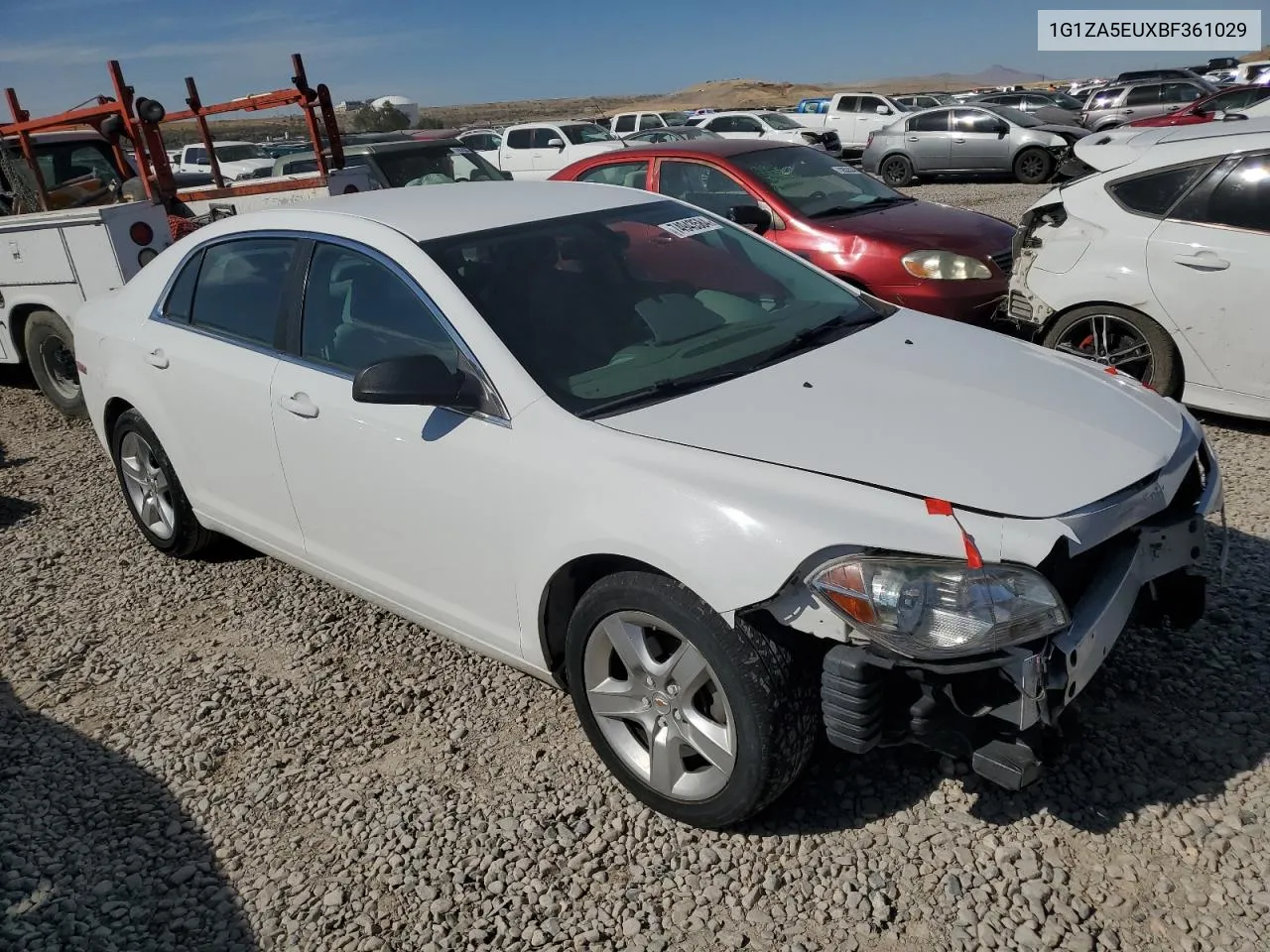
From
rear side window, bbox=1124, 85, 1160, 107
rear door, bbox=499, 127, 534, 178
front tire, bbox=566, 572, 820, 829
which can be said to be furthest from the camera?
rear side window, bbox=1124, 85, 1160, 107

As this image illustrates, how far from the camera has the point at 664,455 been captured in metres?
2.56

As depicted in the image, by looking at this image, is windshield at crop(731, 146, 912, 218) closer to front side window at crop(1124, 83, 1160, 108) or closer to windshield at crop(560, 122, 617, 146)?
windshield at crop(560, 122, 617, 146)

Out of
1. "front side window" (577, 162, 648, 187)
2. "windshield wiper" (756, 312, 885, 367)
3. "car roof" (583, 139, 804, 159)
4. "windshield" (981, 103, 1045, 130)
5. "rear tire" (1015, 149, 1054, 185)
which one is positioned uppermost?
"car roof" (583, 139, 804, 159)

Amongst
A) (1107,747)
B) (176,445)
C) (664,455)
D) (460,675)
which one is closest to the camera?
(664,455)

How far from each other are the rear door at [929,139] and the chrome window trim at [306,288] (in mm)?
17195

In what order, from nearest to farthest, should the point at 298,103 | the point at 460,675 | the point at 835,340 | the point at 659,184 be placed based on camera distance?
the point at 835,340 < the point at 460,675 < the point at 659,184 < the point at 298,103

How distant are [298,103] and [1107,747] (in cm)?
812

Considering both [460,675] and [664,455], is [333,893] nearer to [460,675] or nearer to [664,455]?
[460,675]

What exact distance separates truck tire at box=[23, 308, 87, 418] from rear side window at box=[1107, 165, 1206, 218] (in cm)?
695

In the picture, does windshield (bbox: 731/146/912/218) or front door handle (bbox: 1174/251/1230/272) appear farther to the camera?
windshield (bbox: 731/146/912/218)

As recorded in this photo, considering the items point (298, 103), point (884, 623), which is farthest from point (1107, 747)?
point (298, 103)

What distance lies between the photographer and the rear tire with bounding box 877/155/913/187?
19219 mm

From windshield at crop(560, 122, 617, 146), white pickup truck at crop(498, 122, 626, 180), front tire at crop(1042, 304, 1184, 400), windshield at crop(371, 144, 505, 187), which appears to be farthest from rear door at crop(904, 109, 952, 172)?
front tire at crop(1042, 304, 1184, 400)

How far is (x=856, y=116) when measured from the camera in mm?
24906
